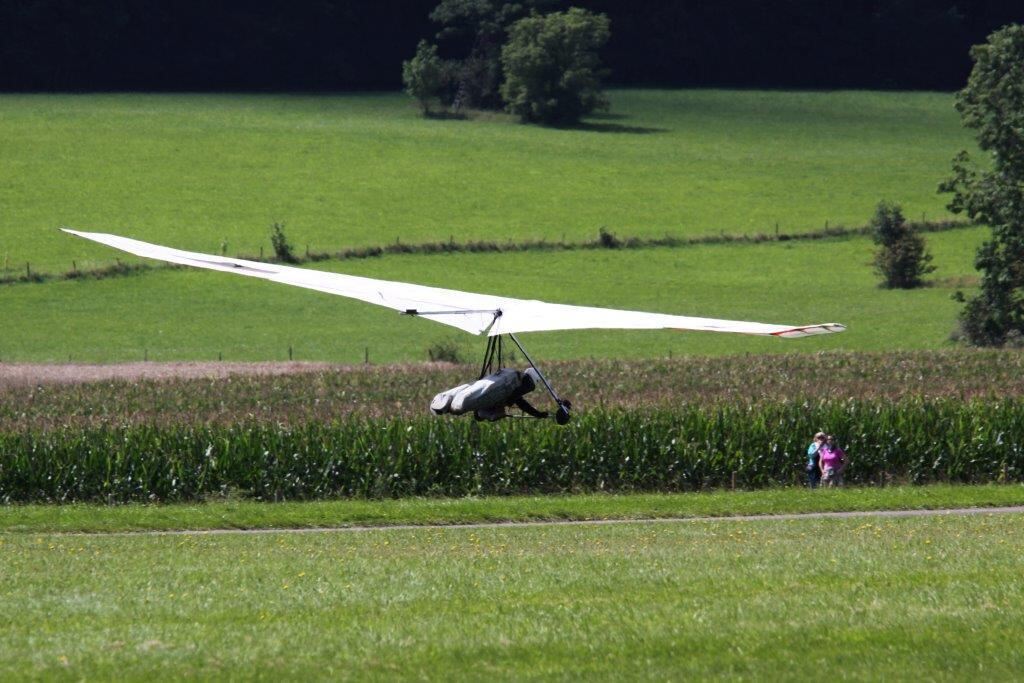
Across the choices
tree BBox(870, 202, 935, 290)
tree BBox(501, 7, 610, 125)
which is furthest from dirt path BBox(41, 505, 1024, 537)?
tree BBox(501, 7, 610, 125)

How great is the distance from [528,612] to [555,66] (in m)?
88.6

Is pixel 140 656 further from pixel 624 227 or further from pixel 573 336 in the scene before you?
pixel 624 227

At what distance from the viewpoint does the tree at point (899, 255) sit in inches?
2694

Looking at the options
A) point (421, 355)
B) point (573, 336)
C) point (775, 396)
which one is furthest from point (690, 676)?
point (573, 336)

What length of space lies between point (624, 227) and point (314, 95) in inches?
1709

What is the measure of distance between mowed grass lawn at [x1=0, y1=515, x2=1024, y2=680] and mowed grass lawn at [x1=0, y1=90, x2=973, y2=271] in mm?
51551

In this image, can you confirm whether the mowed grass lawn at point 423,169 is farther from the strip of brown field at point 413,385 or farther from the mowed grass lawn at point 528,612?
the mowed grass lawn at point 528,612

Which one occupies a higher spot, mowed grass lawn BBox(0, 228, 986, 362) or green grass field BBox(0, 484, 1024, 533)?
green grass field BBox(0, 484, 1024, 533)

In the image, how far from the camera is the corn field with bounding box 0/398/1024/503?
103ft

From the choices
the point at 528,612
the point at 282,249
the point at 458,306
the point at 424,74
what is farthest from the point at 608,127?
the point at 528,612

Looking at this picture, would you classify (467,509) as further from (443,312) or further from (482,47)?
(482,47)

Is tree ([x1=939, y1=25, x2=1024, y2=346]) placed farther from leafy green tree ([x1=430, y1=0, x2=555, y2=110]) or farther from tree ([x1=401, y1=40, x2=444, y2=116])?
leafy green tree ([x1=430, y1=0, x2=555, y2=110])

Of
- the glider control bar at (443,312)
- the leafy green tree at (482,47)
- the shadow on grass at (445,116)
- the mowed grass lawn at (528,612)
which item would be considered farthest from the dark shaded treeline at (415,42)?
the mowed grass lawn at (528,612)

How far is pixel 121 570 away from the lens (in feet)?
62.4
